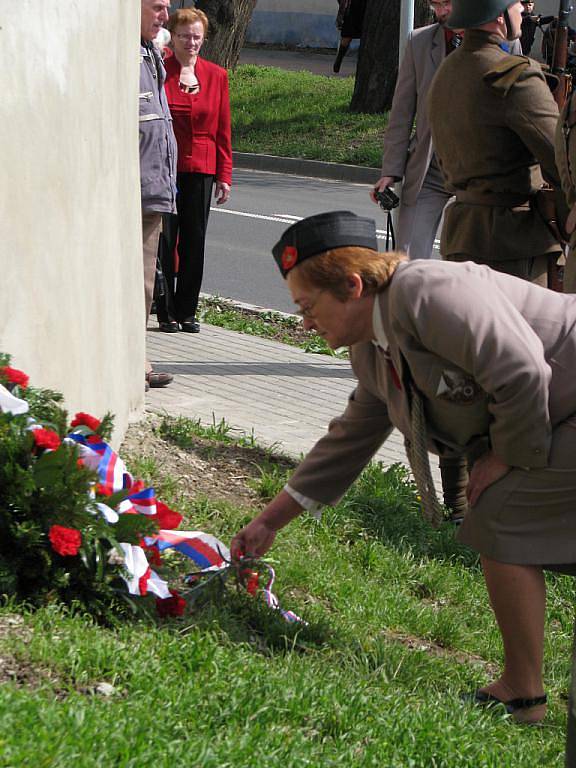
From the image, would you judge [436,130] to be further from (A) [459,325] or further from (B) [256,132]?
(B) [256,132]

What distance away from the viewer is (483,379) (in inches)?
124

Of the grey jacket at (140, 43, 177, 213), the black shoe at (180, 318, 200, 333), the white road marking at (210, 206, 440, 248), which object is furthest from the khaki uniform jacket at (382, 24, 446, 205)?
the white road marking at (210, 206, 440, 248)

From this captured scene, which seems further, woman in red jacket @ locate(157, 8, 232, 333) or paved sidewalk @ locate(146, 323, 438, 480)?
woman in red jacket @ locate(157, 8, 232, 333)

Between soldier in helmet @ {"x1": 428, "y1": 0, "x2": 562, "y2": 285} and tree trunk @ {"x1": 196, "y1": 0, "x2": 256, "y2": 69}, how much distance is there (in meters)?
18.0

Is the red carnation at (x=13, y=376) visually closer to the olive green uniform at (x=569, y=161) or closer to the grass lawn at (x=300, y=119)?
the olive green uniform at (x=569, y=161)

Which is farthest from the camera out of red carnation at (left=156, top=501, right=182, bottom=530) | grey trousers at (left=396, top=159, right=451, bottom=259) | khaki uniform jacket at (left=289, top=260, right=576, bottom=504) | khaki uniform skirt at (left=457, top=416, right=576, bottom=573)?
grey trousers at (left=396, top=159, right=451, bottom=259)

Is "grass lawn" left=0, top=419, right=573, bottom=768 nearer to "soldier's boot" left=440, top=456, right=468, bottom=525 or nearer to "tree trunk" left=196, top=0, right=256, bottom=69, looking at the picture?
"soldier's boot" left=440, top=456, right=468, bottom=525

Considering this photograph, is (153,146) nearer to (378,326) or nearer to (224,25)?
(378,326)

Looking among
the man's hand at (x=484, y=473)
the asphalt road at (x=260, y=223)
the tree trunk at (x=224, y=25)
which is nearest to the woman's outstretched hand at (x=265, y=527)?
the man's hand at (x=484, y=473)

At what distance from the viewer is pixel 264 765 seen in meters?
2.65

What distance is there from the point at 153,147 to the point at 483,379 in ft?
13.2

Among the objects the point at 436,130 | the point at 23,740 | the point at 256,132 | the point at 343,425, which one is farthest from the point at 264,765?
the point at 256,132

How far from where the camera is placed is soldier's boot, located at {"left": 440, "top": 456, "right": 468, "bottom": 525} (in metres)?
5.14

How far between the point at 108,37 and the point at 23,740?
10.8 feet
